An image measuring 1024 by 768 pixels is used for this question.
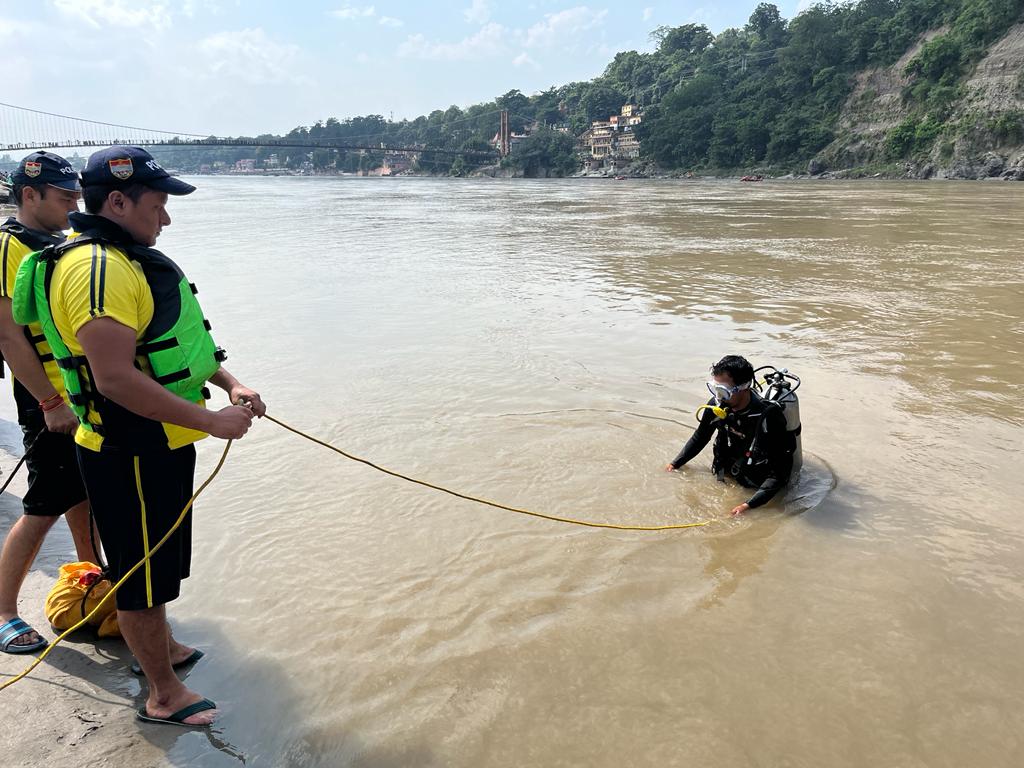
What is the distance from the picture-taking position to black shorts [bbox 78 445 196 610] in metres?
2.30

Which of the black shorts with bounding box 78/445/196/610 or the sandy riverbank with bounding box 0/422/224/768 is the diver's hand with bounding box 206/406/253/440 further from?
the sandy riverbank with bounding box 0/422/224/768

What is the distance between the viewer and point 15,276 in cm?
277

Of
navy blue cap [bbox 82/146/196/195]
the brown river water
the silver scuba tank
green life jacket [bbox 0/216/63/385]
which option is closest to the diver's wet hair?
the silver scuba tank

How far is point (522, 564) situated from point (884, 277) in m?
11.5

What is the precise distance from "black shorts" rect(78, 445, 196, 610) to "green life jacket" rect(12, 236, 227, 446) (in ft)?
0.33

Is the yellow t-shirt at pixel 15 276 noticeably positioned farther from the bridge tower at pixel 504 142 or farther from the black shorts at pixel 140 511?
the bridge tower at pixel 504 142

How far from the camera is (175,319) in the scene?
2.29 m

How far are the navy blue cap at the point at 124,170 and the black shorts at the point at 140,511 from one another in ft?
2.94

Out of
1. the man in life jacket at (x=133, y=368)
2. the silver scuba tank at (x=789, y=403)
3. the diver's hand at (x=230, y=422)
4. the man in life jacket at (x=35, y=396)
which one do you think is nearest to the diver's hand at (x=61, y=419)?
the man in life jacket at (x=35, y=396)

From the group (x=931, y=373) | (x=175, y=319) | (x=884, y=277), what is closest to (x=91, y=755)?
(x=175, y=319)

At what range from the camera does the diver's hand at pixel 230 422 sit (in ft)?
7.52

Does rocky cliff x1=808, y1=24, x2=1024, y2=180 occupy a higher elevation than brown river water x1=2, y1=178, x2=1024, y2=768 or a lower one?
higher

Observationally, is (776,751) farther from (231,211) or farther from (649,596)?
(231,211)

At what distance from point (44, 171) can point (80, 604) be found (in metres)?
1.92
